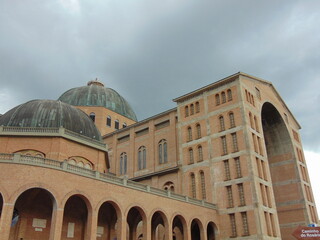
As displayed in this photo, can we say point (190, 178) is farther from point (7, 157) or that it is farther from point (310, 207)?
point (7, 157)

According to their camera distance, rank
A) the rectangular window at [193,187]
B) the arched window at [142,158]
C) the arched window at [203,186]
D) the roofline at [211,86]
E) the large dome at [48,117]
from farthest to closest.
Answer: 1. the arched window at [142,158]
2. the roofline at [211,86]
3. the rectangular window at [193,187]
4. the arched window at [203,186]
5. the large dome at [48,117]

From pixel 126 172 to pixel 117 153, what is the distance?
12.0 feet

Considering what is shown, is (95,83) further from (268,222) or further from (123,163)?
(268,222)

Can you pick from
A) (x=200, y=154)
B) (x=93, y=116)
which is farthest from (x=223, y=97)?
(x=93, y=116)

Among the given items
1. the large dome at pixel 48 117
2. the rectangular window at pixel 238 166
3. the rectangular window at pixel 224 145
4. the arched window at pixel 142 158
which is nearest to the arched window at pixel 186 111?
the rectangular window at pixel 224 145

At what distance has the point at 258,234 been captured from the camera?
1267 inches

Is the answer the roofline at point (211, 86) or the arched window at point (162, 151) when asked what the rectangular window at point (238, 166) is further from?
the arched window at point (162, 151)

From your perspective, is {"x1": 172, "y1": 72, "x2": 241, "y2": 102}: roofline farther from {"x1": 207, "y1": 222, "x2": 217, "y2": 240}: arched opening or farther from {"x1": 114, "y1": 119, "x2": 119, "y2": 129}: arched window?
{"x1": 114, "y1": 119, "x2": 119, "y2": 129}: arched window

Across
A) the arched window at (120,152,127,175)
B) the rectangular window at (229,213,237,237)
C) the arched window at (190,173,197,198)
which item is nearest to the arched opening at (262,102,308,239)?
the arched window at (190,173,197,198)

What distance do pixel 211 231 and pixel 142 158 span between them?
1536 centimetres

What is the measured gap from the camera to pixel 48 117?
3269 centimetres

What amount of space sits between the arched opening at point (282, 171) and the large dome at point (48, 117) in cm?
2408

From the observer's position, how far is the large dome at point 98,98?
195 feet

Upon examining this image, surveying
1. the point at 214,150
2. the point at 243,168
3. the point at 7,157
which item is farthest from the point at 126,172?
the point at 7,157
